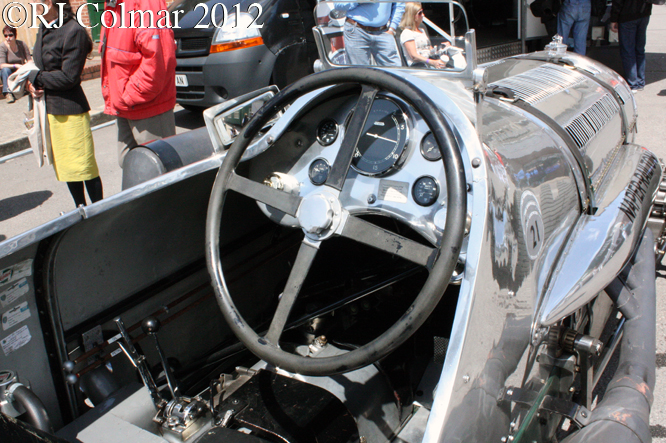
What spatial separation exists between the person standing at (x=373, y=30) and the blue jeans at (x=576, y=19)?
649 cm

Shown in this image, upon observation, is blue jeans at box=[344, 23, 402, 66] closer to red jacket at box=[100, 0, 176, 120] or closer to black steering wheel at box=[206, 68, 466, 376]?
black steering wheel at box=[206, 68, 466, 376]

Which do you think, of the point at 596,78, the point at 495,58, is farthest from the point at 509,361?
the point at 495,58

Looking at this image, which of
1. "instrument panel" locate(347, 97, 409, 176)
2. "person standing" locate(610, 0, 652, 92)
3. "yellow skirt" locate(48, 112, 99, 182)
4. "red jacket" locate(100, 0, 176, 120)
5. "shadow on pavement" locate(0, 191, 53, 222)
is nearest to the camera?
"instrument panel" locate(347, 97, 409, 176)

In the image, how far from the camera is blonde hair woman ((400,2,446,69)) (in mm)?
2127

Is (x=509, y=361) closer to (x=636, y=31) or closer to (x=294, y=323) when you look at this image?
(x=294, y=323)

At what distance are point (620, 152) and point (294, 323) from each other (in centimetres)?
199

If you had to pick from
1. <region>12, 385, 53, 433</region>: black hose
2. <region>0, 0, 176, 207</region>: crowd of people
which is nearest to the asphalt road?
<region>0, 0, 176, 207</region>: crowd of people

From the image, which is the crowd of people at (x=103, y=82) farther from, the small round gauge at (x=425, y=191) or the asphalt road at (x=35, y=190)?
the small round gauge at (x=425, y=191)

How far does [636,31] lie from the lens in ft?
25.0

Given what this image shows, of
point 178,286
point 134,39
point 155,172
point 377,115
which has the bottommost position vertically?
point 178,286

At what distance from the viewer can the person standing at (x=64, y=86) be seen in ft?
12.2

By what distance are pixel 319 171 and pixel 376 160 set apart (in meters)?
0.22

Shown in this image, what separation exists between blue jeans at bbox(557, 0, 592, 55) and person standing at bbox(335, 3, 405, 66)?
6.49 metres

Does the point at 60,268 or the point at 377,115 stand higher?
the point at 377,115
